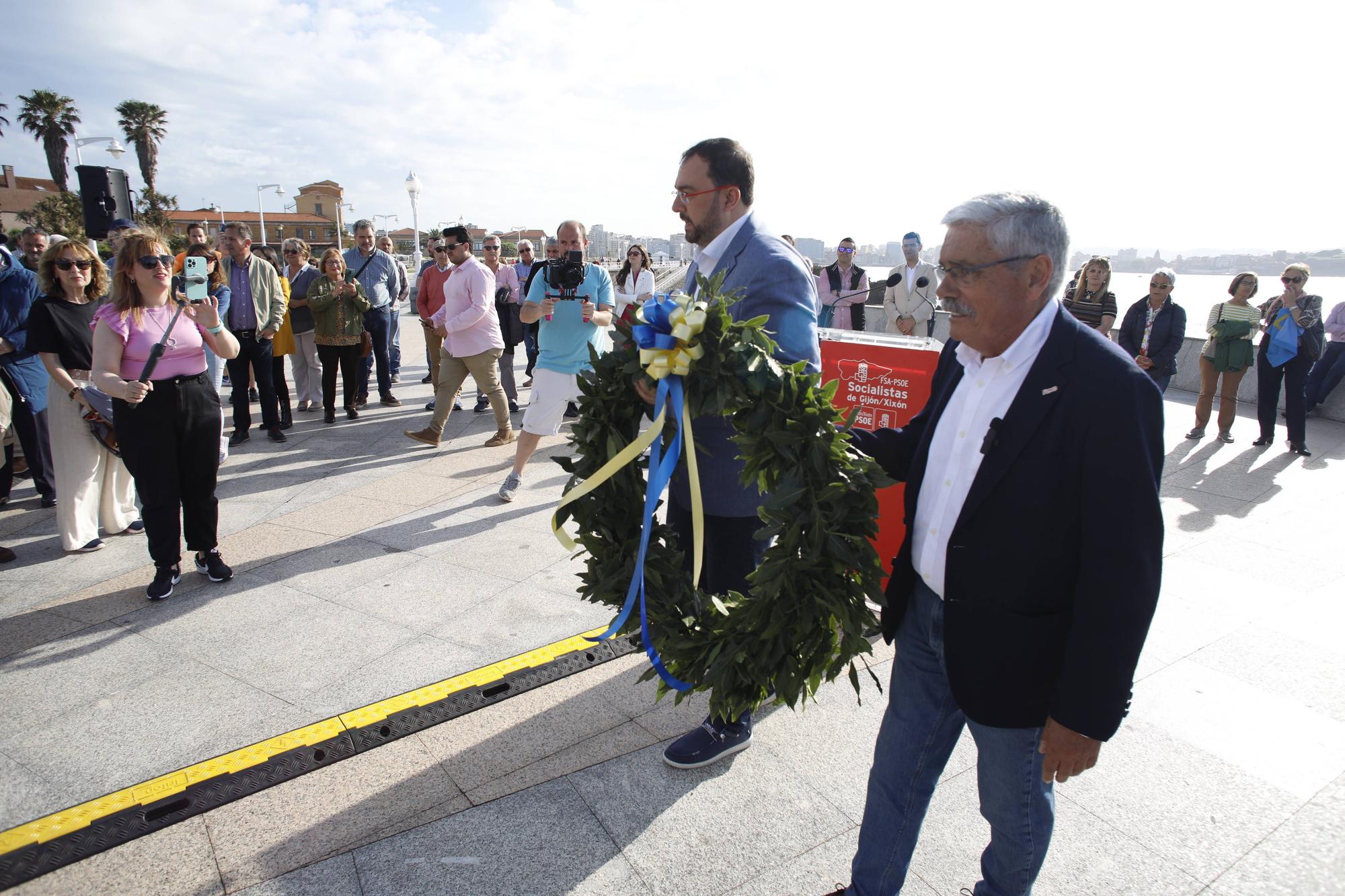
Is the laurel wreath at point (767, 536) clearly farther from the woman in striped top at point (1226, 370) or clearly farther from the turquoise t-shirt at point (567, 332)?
the woman in striped top at point (1226, 370)

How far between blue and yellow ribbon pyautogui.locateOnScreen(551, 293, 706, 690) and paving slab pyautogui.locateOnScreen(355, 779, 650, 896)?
600 mm

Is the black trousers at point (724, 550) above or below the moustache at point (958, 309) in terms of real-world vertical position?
below

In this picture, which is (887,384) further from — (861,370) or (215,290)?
(215,290)

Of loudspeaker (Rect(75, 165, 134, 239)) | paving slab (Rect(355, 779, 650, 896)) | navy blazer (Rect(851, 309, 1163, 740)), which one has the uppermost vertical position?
loudspeaker (Rect(75, 165, 134, 239))

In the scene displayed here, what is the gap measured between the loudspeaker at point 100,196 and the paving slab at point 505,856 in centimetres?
929

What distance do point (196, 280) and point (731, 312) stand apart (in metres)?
3.40

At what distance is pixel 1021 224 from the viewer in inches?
64.9

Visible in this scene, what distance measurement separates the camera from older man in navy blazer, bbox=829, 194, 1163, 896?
1.57 m

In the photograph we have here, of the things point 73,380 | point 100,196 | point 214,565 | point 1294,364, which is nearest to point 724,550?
point 214,565

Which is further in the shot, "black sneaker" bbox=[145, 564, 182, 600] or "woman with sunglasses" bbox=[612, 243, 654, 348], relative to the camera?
"woman with sunglasses" bbox=[612, 243, 654, 348]

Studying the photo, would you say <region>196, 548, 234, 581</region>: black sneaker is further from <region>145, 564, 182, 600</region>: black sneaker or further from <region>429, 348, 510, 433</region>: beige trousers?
<region>429, 348, 510, 433</region>: beige trousers

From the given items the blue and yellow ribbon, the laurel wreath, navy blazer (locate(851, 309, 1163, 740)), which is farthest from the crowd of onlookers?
navy blazer (locate(851, 309, 1163, 740))

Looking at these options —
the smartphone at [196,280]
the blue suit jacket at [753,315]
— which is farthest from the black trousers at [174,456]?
the blue suit jacket at [753,315]

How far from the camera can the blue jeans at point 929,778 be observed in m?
1.82
